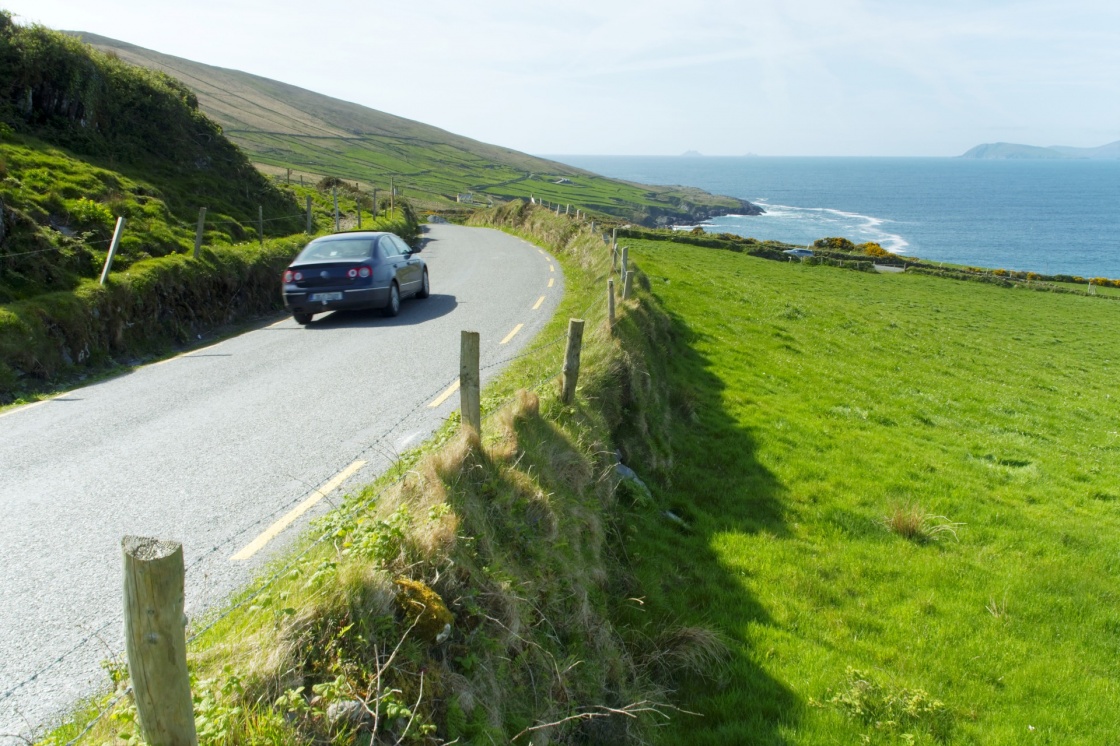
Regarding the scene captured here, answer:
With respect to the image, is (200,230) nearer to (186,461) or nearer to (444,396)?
(444,396)

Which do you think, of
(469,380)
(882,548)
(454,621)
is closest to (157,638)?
(454,621)

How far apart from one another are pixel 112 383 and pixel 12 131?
12.6 meters

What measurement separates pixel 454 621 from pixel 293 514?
2192 millimetres

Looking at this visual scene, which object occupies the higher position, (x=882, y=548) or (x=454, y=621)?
(x=454, y=621)

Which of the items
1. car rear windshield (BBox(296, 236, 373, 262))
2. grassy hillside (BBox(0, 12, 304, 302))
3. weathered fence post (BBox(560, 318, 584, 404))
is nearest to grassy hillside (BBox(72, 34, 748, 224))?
grassy hillside (BBox(0, 12, 304, 302))

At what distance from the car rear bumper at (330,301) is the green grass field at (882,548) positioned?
5916 millimetres

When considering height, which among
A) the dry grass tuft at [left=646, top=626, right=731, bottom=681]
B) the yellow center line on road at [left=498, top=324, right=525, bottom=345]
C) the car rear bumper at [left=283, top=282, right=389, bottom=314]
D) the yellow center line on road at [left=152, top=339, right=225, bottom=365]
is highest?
the car rear bumper at [left=283, top=282, right=389, bottom=314]

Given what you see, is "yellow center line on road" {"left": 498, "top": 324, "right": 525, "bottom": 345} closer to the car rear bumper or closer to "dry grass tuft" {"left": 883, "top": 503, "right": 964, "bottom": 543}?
the car rear bumper

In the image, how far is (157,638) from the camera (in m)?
2.31

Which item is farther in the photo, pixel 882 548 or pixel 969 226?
pixel 969 226

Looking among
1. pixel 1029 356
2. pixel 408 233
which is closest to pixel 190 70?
pixel 408 233

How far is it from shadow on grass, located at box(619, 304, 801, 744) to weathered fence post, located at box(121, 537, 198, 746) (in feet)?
11.6

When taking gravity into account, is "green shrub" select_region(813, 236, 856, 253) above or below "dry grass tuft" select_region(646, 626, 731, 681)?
above

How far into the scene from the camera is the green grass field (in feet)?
17.8
